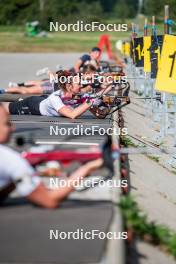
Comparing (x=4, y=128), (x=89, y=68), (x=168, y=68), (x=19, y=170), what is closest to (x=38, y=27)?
(x=89, y=68)

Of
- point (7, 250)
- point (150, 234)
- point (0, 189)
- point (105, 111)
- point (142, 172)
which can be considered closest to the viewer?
point (7, 250)

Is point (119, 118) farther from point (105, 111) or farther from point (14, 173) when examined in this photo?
point (14, 173)

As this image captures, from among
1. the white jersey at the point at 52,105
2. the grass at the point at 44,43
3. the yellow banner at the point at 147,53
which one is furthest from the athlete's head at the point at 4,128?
the grass at the point at 44,43

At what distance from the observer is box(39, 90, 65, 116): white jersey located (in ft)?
48.1

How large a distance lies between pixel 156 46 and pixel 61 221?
29.7ft

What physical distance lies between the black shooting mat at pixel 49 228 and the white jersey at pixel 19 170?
39cm

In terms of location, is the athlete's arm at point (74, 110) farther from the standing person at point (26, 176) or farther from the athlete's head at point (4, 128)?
the athlete's head at point (4, 128)

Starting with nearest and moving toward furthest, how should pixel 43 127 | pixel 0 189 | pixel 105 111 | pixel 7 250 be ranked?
pixel 7 250
pixel 0 189
pixel 43 127
pixel 105 111

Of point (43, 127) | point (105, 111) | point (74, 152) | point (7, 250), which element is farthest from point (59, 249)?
point (105, 111)

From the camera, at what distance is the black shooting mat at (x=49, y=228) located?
6.45 m

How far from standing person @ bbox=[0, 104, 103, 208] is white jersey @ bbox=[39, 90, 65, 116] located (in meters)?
7.68

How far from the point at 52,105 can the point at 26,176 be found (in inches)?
335

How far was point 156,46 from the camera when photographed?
15.7 m

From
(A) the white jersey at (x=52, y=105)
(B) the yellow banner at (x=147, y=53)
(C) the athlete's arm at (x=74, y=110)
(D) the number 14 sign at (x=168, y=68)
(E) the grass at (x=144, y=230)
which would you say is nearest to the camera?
(E) the grass at (x=144, y=230)
